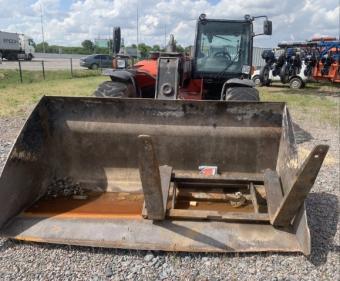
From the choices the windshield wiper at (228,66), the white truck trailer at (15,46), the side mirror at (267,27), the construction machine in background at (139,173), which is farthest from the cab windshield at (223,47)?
the white truck trailer at (15,46)

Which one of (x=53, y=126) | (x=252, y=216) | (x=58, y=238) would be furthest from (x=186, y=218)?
(x=53, y=126)

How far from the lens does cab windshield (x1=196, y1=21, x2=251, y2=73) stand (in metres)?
6.23

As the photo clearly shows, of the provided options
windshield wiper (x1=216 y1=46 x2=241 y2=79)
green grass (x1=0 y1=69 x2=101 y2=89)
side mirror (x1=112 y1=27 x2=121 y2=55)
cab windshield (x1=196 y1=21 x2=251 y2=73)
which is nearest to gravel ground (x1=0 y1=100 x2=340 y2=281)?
side mirror (x1=112 y1=27 x2=121 y2=55)

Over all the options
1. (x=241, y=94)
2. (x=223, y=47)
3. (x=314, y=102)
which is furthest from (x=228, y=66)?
(x=314, y=102)

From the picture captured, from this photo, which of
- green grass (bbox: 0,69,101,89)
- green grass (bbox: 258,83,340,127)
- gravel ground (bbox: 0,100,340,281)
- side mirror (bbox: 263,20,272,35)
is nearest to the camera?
gravel ground (bbox: 0,100,340,281)

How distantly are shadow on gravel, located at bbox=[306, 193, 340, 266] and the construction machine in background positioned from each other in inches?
11.6

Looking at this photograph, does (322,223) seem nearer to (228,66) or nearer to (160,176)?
(160,176)

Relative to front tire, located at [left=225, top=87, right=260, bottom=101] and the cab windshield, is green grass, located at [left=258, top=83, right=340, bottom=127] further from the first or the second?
front tire, located at [left=225, top=87, right=260, bottom=101]

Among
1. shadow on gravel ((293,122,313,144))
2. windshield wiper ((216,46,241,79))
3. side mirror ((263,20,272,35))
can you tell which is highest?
side mirror ((263,20,272,35))

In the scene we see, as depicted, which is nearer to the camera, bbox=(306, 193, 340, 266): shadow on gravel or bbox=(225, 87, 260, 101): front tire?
bbox=(306, 193, 340, 266): shadow on gravel

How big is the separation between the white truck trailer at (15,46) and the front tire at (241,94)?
35.3m

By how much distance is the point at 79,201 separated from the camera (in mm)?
3750

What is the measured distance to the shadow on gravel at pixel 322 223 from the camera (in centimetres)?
315

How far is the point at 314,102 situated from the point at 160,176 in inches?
428
